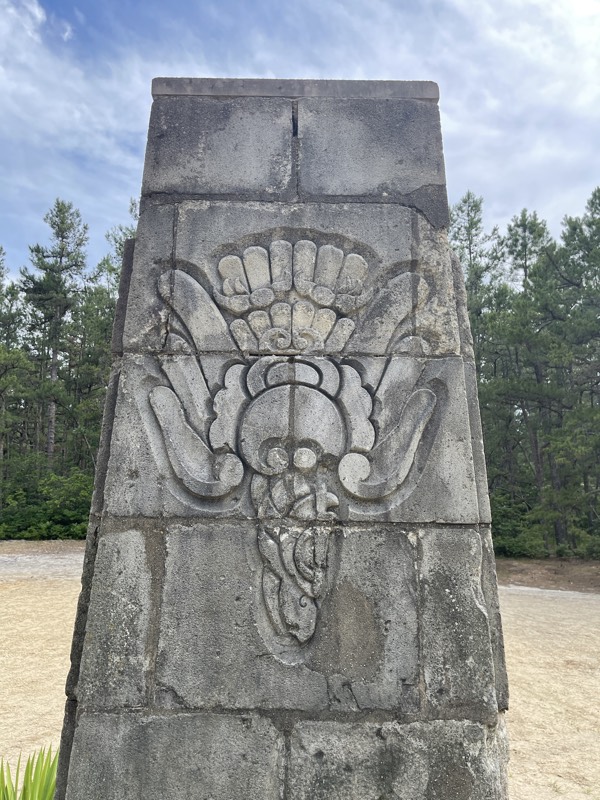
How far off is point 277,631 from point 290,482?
507 mm

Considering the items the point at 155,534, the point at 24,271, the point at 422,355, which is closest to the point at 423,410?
the point at 422,355

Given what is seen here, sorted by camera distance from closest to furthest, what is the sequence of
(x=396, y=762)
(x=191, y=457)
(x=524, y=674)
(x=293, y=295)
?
(x=396, y=762) < (x=191, y=457) < (x=293, y=295) < (x=524, y=674)

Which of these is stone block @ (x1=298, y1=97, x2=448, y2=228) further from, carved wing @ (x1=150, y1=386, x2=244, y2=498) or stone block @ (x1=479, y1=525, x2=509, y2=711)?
stone block @ (x1=479, y1=525, x2=509, y2=711)

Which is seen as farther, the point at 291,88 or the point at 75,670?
the point at 291,88

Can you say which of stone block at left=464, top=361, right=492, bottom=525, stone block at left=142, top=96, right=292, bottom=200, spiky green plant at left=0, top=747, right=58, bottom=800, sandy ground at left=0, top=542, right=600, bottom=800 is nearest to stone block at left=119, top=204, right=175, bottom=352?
stone block at left=142, top=96, right=292, bottom=200

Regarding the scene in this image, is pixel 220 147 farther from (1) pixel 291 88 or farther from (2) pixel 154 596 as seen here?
(2) pixel 154 596

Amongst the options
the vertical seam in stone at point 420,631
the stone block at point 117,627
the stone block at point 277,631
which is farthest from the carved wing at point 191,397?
the vertical seam in stone at point 420,631

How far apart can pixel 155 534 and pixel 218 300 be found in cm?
89

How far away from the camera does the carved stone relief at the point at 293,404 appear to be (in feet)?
6.78

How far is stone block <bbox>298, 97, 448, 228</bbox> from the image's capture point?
2350 millimetres

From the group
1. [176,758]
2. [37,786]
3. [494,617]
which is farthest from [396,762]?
[37,786]

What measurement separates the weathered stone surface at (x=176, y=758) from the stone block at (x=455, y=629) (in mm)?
567

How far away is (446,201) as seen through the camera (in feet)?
7.75

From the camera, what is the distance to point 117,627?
2.00 metres
